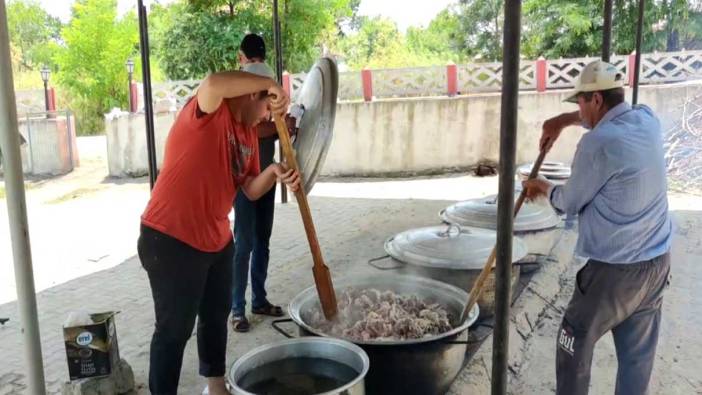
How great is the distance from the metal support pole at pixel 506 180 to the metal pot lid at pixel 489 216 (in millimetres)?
2366

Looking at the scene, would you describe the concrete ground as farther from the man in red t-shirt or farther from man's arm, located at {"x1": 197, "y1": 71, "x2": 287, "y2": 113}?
man's arm, located at {"x1": 197, "y1": 71, "x2": 287, "y2": 113}

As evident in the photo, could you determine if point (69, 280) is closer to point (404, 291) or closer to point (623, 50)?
point (404, 291)

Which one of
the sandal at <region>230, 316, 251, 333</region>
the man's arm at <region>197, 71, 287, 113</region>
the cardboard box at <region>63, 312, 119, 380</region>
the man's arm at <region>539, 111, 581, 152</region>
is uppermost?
the man's arm at <region>197, 71, 287, 113</region>

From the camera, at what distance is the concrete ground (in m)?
3.61

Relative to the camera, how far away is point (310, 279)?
5.19 metres

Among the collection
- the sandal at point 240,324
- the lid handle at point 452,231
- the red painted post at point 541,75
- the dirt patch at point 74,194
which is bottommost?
the dirt patch at point 74,194

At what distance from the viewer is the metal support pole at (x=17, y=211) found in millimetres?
2023

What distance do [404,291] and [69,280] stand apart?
11.8ft

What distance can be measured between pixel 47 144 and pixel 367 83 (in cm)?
764

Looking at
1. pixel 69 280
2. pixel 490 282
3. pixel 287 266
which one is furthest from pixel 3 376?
pixel 490 282

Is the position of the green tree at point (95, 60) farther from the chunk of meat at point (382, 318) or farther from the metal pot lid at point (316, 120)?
the chunk of meat at point (382, 318)

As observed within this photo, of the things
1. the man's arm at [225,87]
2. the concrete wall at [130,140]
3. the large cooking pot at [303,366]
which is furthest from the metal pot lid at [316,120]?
the concrete wall at [130,140]

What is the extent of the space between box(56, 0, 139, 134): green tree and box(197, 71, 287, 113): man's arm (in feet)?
65.9

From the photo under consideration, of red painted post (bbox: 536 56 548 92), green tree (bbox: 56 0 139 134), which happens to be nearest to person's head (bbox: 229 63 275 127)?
red painted post (bbox: 536 56 548 92)
